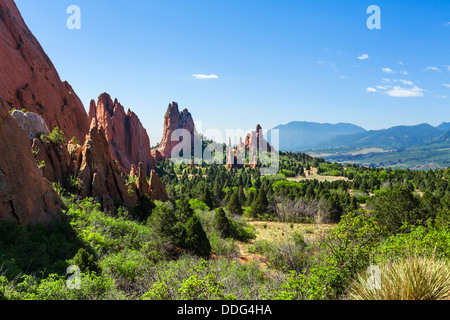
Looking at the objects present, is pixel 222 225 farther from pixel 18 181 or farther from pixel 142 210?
pixel 18 181

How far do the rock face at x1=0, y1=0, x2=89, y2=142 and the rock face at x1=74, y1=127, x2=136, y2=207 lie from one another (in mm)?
17595

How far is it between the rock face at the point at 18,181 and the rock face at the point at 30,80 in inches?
1011

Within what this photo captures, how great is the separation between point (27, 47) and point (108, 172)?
123 feet

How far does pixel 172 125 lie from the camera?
175m

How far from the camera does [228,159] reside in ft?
488

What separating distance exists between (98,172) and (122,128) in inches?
3251

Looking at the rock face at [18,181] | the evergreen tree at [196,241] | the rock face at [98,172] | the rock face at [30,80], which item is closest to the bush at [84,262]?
the rock face at [18,181]

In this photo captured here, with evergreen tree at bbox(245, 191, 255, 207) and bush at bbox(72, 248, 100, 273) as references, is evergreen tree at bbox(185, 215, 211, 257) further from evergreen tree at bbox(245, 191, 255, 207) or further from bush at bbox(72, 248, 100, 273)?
evergreen tree at bbox(245, 191, 255, 207)

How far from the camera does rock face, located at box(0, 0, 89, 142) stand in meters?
41.1

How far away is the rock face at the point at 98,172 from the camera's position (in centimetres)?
2823

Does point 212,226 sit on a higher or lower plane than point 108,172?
lower
